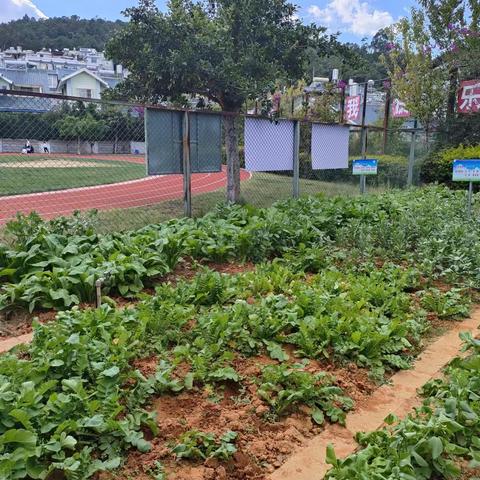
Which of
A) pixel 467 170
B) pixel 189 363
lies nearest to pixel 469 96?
pixel 467 170

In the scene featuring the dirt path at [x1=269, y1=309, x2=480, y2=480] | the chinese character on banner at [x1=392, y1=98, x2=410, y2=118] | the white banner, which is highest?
the chinese character on banner at [x1=392, y1=98, x2=410, y2=118]

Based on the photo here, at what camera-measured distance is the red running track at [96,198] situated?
9.89 m

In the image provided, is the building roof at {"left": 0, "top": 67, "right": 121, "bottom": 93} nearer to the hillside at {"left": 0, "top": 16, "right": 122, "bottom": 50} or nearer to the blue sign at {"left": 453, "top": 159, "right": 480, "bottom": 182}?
the hillside at {"left": 0, "top": 16, "right": 122, "bottom": 50}

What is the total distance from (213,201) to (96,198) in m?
3.23

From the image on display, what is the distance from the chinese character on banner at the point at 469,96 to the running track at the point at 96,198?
700cm

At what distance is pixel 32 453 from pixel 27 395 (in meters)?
0.30

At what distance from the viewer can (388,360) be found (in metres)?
3.20

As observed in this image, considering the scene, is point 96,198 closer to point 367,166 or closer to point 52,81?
point 367,166

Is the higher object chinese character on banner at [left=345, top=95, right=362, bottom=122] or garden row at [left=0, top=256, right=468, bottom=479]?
chinese character on banner at [left=345, top=95, right=362, bottom=122]

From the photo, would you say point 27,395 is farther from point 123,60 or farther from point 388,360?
point 123,60

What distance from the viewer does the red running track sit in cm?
989

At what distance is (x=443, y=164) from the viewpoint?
13.9m

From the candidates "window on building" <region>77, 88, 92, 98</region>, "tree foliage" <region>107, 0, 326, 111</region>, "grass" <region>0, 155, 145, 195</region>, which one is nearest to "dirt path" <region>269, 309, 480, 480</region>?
"tree foliage" <region>107, 0, 326, 111</region>

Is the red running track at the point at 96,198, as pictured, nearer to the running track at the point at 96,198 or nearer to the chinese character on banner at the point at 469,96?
the running track at the point at 96,198
